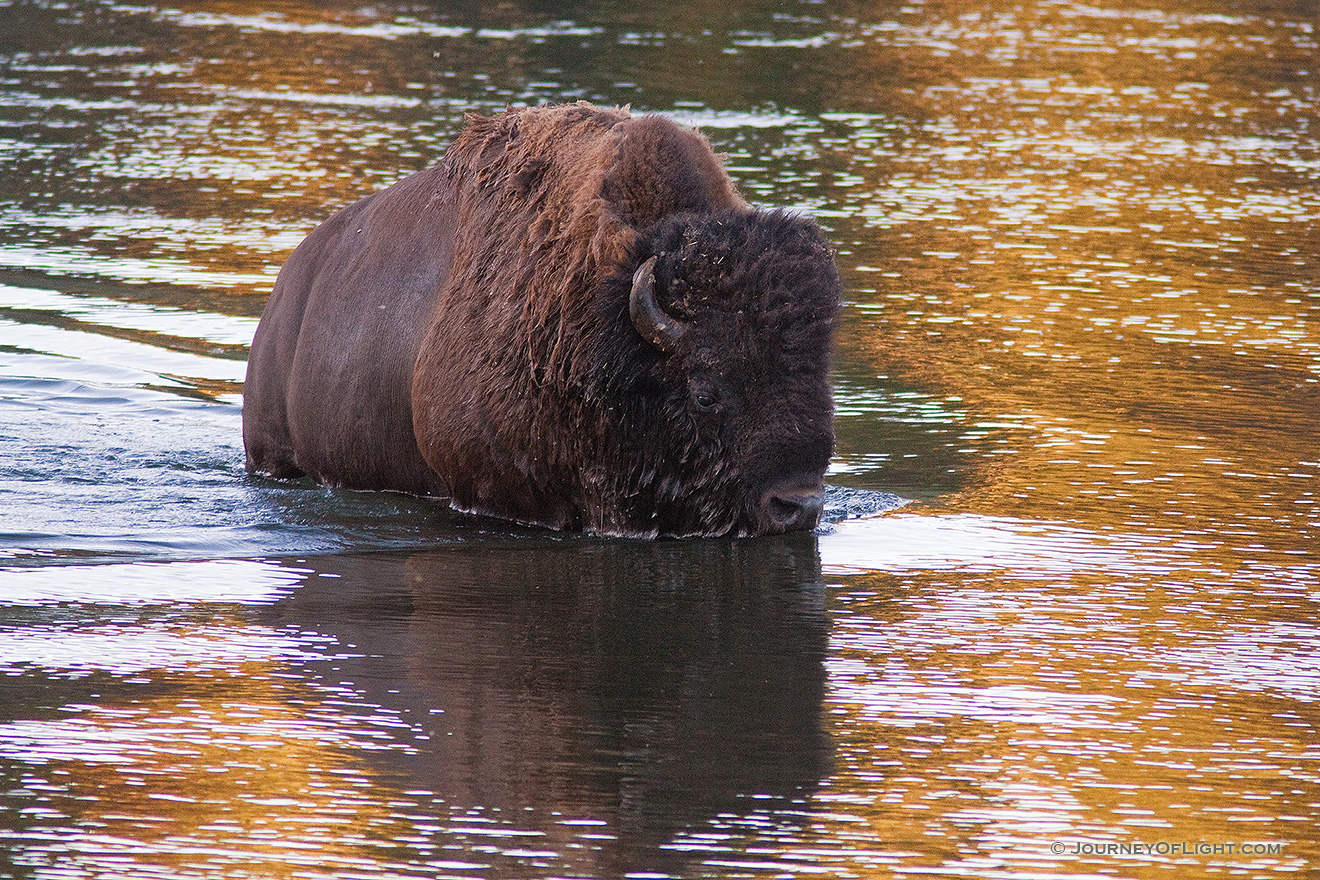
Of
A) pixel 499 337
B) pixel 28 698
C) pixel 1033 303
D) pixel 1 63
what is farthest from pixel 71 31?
pixel 28 698

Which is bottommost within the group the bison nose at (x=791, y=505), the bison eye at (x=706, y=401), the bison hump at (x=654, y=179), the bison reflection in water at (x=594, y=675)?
the bison reflection in water at (x=594, y=675)

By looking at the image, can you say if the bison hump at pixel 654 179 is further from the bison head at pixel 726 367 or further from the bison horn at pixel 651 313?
the bison horn at pixel 651 313

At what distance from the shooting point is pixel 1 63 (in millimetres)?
18234

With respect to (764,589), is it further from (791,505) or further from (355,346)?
(355,346)

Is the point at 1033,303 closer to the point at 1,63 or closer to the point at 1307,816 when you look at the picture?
the point at 1307,816

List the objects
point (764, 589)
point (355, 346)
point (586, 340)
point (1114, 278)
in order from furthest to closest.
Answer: point (1114, 278)
point (355, 346)
point (586, 340)
point (764, 589)

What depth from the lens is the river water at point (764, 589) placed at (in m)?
3.98

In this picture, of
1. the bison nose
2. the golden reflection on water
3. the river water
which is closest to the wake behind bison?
the bison nose

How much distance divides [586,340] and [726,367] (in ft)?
1.66

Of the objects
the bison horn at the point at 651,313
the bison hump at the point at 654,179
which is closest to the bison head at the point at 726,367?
the bison horn at the point at 651,313

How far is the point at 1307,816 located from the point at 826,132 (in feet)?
36.7

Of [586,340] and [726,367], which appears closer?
[726,367]

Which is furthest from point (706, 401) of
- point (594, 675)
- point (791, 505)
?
point (594, 675)

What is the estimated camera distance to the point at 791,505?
6.27 metres
